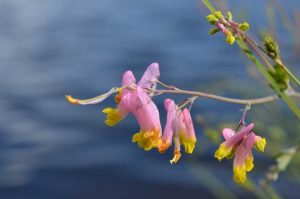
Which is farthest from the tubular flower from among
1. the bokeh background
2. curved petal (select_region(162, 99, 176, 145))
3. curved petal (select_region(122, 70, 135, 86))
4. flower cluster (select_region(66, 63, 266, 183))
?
the bokeh background

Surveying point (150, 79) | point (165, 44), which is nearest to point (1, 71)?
point (165, 44)

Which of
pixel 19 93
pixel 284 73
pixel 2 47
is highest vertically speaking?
pixel 2 47

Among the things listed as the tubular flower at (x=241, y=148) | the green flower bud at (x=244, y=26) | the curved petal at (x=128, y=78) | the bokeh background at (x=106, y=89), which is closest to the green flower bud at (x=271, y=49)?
the green flower bud at (x=244, y=26)

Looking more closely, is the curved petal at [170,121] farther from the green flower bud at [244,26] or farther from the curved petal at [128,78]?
the green flower bud at [244,26]

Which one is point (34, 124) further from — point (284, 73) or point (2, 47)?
point (284, 73)

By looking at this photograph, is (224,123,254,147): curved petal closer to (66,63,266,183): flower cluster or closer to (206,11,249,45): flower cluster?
(66,63,266,183): flower cluster

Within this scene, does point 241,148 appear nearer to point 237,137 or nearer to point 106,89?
point 237,137
